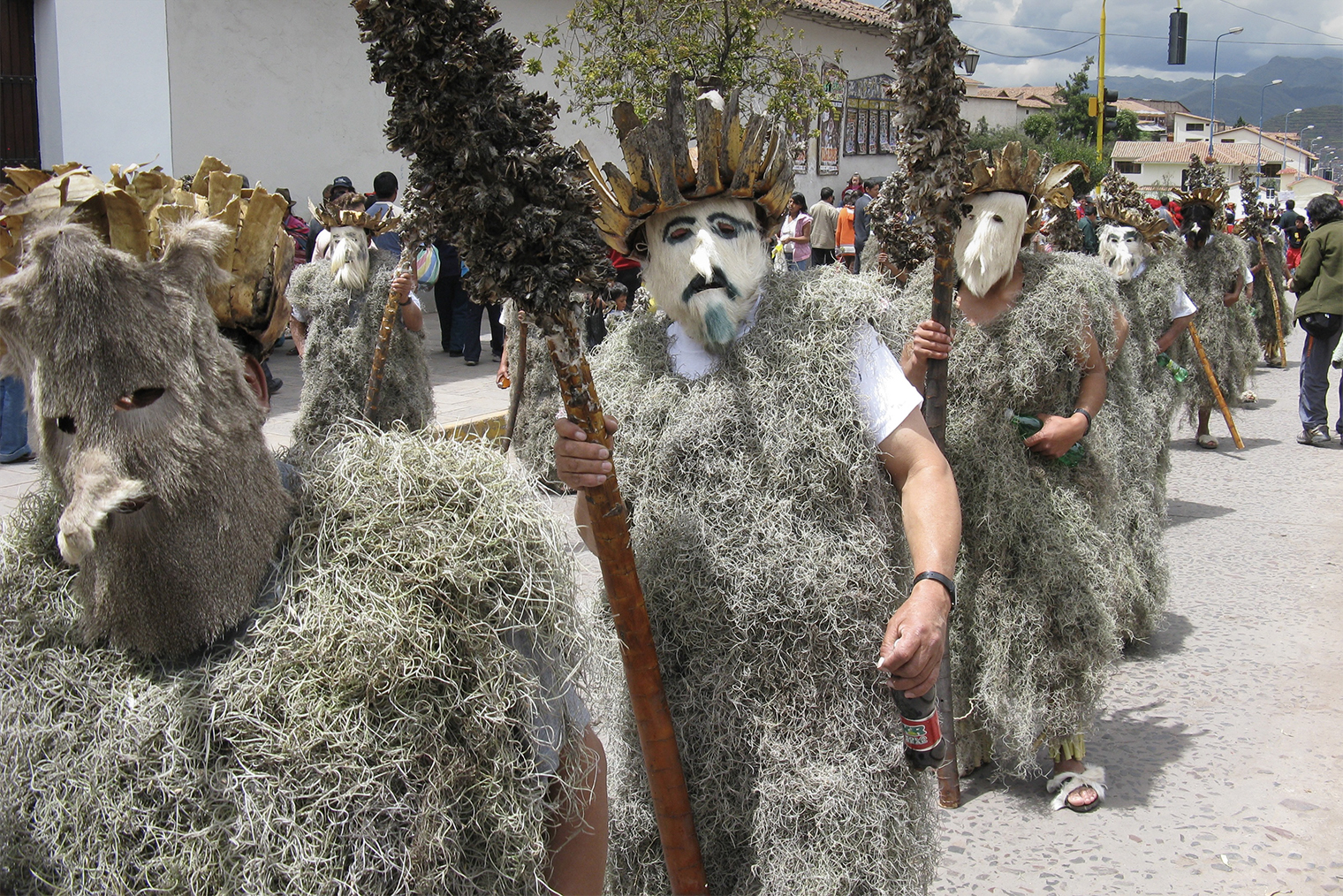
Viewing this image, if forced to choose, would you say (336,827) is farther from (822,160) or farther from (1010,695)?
(822,160)

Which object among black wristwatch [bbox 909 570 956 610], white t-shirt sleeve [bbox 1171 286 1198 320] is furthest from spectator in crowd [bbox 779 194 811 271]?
black wristwatch [bbox 909 570 956 610]

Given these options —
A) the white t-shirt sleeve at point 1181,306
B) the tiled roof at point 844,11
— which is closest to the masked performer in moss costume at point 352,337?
the white t-shirt sleeve at point 1181,306

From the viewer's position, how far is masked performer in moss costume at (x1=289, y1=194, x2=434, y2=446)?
20.1ft

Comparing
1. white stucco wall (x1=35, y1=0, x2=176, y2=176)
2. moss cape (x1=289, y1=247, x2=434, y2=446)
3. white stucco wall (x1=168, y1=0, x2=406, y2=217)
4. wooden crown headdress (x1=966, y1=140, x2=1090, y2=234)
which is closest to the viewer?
wooden crown headdress (x1=966, y1=140, x2=1090, y2=234)

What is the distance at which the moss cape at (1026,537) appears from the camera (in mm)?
3707

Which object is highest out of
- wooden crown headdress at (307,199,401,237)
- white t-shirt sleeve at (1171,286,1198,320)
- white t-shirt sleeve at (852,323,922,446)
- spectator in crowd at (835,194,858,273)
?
spectator in crowd at (835,194,858,273)

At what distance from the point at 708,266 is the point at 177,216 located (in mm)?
1129

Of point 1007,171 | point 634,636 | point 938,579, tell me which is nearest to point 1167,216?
point 1007,171

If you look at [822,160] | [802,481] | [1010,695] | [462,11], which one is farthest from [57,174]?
[822,160]

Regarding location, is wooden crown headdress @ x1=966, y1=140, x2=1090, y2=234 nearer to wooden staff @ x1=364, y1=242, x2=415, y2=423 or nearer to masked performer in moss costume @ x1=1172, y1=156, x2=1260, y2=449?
wooden staff @ x1=364, y1=242, x2=415, y2=423

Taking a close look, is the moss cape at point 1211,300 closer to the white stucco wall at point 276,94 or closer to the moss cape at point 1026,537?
the moss cape at point 1026,537

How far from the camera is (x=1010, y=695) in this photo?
12.2ft

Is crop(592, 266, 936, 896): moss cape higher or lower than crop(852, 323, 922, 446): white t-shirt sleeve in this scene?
lower

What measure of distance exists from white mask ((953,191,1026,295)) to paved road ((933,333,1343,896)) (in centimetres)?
198
